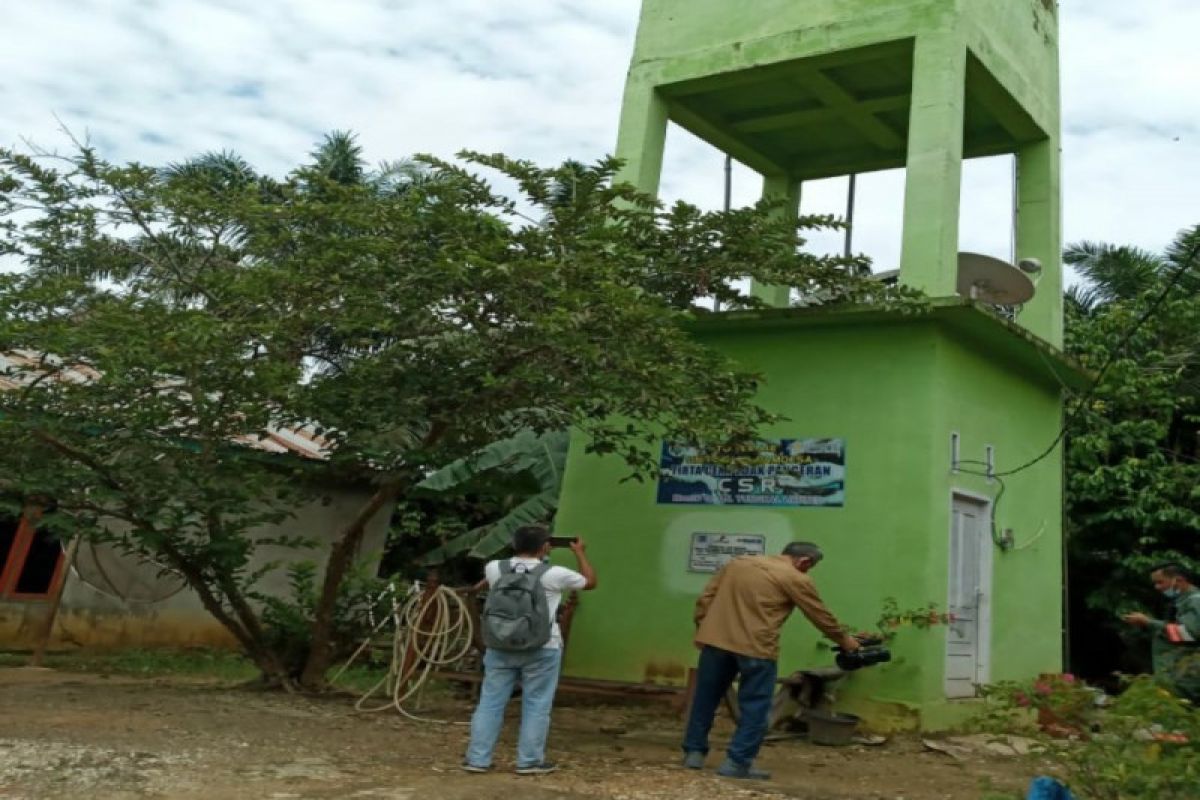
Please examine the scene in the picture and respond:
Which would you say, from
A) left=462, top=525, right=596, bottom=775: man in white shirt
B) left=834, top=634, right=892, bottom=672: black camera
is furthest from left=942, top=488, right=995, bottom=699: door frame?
left=462, top=525, right=596, bottom=775: man in white shirt

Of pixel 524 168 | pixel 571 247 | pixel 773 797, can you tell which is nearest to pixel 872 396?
pixel 571 247

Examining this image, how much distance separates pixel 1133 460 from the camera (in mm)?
14750

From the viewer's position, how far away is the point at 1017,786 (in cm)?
647

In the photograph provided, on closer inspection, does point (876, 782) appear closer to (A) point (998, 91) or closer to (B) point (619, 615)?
(B) point (619, 615)

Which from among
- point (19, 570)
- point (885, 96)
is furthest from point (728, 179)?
point (19, 570)

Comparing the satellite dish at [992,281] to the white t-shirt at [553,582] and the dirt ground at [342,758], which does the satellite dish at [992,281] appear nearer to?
the dirt ground at [342,758]

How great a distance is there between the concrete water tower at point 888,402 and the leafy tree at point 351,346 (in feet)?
2.79

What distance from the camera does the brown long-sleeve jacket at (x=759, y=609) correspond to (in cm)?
643

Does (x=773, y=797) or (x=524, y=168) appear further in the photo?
(x=524, y=168)

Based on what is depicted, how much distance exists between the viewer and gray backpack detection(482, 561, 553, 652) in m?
6.14

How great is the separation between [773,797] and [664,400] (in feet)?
10.5

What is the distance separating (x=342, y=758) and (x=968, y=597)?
5863 mm

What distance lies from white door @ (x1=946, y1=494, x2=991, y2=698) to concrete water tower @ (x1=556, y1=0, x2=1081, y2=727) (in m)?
0.02

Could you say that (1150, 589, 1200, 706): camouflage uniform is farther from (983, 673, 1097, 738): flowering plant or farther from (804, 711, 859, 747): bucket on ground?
(804, 711, 859, 747): bucket on ground
